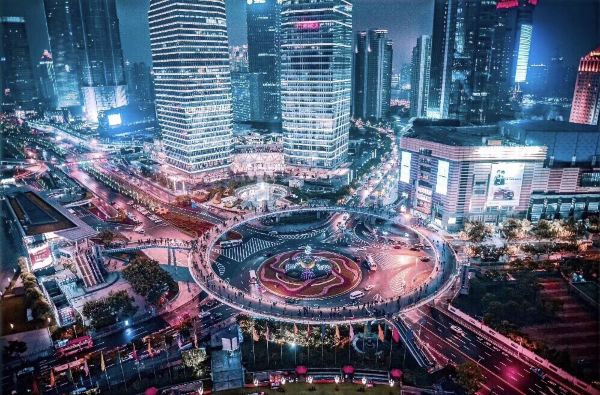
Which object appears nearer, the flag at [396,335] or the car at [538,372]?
the car at [538,372]

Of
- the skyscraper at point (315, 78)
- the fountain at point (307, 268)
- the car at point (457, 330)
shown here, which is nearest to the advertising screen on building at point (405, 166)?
the skyscraper at point (315, 78)

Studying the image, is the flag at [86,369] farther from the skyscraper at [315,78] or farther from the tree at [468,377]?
the skyscraper at [315,78]

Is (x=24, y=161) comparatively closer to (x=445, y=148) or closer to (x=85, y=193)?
(x=85, y=193)

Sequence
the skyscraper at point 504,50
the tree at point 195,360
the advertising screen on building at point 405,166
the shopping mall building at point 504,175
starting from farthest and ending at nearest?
the skyscraper at point 504,50 < the advertising screen on building at point 405,166 < the shopping mall building at point 504,175 < the tree at point 195,360

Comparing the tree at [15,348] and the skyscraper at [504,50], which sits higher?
the skyscraper at [504,50]

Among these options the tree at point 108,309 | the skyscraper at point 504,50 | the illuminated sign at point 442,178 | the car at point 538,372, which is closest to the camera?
the car at point 538,372

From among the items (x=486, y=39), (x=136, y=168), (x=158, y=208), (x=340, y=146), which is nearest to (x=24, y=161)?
(x=136, y=168)

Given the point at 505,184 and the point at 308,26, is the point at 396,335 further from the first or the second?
the point at 308,26
